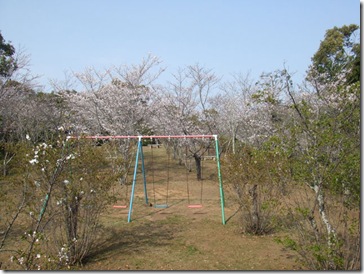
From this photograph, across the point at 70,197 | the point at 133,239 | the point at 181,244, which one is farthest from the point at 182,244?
the point at 70,197

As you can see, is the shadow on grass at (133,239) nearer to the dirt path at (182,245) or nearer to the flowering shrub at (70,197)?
the dirt path at (182,245)

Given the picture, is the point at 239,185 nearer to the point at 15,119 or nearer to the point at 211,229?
the point at 211,229

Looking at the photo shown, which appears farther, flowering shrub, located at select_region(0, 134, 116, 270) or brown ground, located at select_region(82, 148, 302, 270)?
brown ground, located at select_region(82, 148, 302, 270)

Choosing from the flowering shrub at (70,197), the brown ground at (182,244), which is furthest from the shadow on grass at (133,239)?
the flowering shrub at (70,197)

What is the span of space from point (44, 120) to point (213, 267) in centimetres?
1365

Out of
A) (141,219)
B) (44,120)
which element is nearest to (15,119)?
(44,120)

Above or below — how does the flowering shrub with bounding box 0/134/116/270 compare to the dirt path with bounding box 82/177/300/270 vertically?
above

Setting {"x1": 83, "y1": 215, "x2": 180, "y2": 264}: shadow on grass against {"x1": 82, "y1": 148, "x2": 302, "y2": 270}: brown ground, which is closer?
{"x1": 82, "y1": 148, "x2": 302, "y2": 270}: brown ground

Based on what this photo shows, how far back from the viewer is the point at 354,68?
13.5 metres

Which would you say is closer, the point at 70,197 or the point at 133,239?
the point at 70,197

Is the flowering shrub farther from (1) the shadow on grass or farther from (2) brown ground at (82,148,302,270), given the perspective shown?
(2) brown ground at (82,148,302,270)

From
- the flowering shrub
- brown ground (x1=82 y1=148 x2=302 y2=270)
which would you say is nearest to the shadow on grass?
brown ground (x1=82 y1=148 x2=302 y2=270)

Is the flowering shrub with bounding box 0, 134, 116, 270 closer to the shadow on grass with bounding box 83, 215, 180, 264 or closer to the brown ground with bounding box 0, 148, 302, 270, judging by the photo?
the shadow on grass with bounding box 83, 215, 180, 264

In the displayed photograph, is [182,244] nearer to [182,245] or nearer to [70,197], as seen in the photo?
[182,245]
